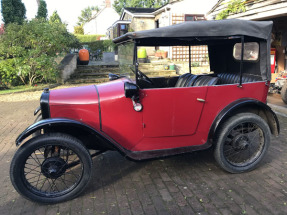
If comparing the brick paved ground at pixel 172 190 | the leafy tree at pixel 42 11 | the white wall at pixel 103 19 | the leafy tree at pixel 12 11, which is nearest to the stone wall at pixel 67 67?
the leafy tree at pixel 12 11

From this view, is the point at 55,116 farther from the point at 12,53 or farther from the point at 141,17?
the point at 141,17

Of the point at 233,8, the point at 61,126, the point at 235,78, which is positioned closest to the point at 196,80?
the point at 235,78

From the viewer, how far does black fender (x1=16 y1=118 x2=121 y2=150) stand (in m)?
2.41

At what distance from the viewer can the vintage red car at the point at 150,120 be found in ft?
8.25

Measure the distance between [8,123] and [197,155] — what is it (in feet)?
14.7

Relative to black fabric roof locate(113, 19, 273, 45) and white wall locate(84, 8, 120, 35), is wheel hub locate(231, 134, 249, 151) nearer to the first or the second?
black fabric roof locate(113, 19, 273, 45)

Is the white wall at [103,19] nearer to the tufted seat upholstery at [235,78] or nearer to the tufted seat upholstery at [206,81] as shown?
the tufted seat upholstery at [235,78]

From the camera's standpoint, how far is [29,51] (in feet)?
31.0

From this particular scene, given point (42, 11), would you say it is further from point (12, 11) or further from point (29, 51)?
point (29, 51)

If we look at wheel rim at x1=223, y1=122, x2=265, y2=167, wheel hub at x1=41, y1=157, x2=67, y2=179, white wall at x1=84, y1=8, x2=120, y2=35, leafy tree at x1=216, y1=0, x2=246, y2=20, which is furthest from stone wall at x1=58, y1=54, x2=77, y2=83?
white wall at x1=84, y1=8, x2=120, y2=35

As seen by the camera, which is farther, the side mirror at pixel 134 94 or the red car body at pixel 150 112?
the red car body at pixel 150 112

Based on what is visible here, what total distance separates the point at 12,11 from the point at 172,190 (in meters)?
15.6

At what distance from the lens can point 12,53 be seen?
934 centimetres

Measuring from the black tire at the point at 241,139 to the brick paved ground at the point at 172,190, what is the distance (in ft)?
0.50
